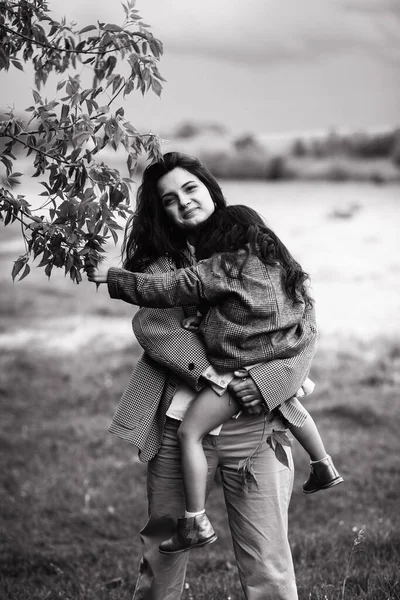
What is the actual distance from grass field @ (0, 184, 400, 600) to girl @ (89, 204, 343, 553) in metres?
0.80

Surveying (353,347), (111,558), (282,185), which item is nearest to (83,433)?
(111,558)

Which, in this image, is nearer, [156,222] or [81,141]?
[81,141]

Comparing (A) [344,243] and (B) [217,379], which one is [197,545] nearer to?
(B) [217,379]

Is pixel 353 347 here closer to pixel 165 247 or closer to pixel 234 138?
pixel 234 138

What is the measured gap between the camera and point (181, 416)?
2.62 metres

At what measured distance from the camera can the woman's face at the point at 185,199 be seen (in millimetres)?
2762

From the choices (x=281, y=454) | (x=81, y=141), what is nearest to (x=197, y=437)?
(x=281, y=454)

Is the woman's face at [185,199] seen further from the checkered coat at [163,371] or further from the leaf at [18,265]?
the leaf at [18,265]

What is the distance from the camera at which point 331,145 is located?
9.47 meters

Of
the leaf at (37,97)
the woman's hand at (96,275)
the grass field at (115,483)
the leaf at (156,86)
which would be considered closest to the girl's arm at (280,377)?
the woman's hand at (96,275)

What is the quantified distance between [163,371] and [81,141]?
89cm

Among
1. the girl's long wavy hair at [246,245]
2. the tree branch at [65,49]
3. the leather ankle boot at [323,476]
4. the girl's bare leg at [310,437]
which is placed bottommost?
the leather ankle boot at [323,476]

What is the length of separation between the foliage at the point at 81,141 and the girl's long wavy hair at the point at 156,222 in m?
0.21

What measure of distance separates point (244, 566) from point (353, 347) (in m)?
5.22
